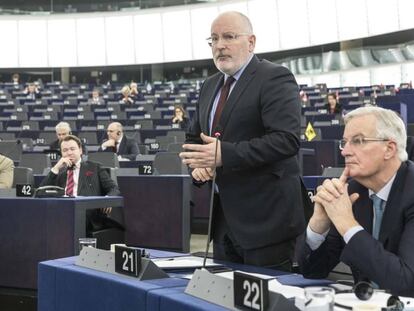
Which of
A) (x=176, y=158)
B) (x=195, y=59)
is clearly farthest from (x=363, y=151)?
(x=195, y=59)

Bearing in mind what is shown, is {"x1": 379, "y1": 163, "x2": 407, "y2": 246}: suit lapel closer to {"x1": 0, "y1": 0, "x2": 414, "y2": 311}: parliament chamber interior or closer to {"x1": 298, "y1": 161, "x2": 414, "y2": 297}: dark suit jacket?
{"x1": 298, "y1": 161, "x2": 414, "y2": 297}: dark suit jacket

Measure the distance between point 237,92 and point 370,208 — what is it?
2.31 ft

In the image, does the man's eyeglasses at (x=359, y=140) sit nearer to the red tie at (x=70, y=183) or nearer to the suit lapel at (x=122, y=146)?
the red tie at (x=70, y=183)

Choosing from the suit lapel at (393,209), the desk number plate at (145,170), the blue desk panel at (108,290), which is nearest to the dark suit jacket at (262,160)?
the blue desk panel at (108,290)

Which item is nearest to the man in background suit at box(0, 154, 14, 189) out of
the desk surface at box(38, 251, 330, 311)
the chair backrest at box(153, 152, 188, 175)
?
the chair backrest at box(153, 152, 188, 175)

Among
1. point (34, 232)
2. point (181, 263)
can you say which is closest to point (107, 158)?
Answer: point (34, 232)

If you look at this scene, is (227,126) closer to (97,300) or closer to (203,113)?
(203,113)

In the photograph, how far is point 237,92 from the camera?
2.58 meters

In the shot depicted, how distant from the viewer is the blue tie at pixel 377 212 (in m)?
2.12

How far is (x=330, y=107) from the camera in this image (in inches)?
491

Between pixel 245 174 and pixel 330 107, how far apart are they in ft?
33.5

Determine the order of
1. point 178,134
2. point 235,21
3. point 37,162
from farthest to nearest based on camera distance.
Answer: point 178,134, point 37,162, point 235,21

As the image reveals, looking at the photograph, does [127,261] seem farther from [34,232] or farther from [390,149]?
[34,232]

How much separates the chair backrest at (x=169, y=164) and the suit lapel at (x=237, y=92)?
4.56 meters
